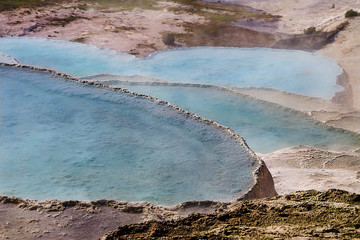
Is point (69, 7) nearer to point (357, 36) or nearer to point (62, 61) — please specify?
point (62, 61)

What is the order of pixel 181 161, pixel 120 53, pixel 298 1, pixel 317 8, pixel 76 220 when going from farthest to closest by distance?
1. pixel 298 1
2. pixel 317 8
3. pixel 120 53
4. pixel 181 161
5. pixel 76 220

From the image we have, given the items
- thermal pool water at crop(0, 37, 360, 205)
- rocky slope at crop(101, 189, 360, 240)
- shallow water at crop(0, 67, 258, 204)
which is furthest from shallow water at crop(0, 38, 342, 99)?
rocky slope at crop(101, 189, 360, 240)

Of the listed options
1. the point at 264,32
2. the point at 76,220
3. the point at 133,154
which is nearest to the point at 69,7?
the point at 264,32

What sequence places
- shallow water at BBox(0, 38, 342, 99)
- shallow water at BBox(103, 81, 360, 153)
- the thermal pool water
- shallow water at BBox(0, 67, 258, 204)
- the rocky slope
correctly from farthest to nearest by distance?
shallow water at BBox(0, 38, 342, 99)
shallow water at BBox(103, 81, 360, 153)
the thermal pool water
shallow water at BBox(0, 67, 258, 204)
the rocky slope

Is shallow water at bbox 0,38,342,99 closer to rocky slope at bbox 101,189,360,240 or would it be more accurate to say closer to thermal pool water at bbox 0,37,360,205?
thermal pool water at bbox 0,37,360,205

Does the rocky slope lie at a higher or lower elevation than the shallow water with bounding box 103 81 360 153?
higher

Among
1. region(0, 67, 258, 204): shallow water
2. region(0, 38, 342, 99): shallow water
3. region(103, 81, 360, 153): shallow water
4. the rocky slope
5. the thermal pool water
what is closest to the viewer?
the rocky slope

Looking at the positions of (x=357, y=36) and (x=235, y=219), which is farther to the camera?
(x=357, y=36)
